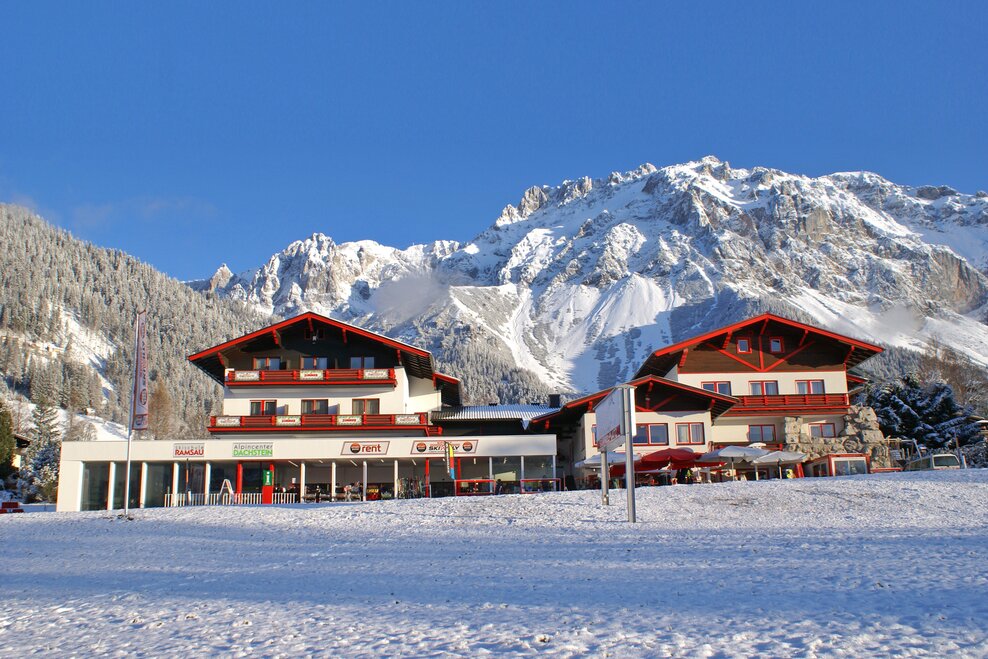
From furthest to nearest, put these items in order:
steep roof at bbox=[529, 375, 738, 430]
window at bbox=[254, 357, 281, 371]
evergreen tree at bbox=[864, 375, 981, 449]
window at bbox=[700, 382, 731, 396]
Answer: evergreen tree at bbox=[864, 375, 981, 449], window at bbox=[254, 357, 281, 371], window at bbox=[700, 382, 731, 396], steep roof at bbox=[529, 375, 738, 430]

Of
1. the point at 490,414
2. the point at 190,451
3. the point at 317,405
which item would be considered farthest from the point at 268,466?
the point at 490,414

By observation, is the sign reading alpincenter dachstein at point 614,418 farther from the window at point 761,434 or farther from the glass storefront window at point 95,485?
the glass storefront window at point 95,485

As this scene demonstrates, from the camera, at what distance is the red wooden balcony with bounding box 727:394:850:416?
5091cm

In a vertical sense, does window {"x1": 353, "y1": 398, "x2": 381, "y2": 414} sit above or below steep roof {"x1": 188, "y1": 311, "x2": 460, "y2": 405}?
below

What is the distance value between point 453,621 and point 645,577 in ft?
14.8

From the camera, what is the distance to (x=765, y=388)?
52312mm

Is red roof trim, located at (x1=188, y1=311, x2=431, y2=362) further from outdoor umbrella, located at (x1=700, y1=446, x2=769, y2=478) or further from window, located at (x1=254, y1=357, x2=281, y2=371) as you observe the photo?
outdoor umbrella, located at (x1=700, y1=446, x2=769, y2=478)

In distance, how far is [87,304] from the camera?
174 meters

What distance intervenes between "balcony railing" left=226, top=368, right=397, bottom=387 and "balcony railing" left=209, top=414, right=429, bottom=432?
205cm

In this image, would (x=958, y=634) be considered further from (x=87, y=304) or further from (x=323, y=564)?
(x=87, y=304)

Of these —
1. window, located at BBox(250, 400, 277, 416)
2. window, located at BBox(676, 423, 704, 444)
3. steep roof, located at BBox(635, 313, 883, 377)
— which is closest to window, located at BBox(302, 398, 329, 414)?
window, located at BBox(250, 400, 277, 416)

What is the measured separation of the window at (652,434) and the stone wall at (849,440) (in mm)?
6712

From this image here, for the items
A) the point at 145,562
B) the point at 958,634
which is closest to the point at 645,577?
the point at 958,634

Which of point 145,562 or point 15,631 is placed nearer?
point 15,631
